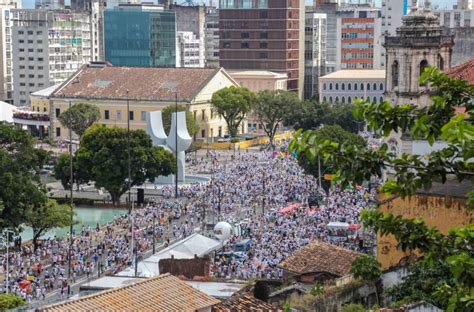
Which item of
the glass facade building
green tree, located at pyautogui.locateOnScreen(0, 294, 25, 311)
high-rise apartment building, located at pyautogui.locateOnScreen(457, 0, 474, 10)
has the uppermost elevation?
high-rise apartment building, located at pyautogui.locateOnScreen(457, 0, 474, 10)

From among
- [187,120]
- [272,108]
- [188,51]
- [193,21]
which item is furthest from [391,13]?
[187,120]

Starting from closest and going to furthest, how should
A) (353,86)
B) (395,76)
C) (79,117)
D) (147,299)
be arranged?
(147,299), (395,76), (79,117), (353,86)

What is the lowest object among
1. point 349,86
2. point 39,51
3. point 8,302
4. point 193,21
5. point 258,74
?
point 349,86

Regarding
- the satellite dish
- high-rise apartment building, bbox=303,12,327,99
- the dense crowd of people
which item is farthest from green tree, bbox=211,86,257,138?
the satellite dish

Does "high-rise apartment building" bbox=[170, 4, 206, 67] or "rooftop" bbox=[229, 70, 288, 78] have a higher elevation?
"high-rise apartment building" bbox=[170, 4, 206, 67]

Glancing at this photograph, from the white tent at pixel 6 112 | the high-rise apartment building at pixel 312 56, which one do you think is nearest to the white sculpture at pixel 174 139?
the white tent at pixel 6 112

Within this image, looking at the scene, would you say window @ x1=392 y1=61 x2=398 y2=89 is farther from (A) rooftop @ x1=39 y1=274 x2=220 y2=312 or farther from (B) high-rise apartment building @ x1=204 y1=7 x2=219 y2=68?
(B) high-rise apartment building @ x1=204 y1=7 x2=219 y2=68

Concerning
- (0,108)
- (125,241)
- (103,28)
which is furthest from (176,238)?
(103,28)

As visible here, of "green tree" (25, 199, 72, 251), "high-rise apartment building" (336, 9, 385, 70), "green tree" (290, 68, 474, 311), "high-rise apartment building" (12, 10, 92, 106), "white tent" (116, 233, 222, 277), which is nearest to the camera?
"green tree" (290, 68, 474, 311)

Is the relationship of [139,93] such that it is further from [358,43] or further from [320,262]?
[320,262]
